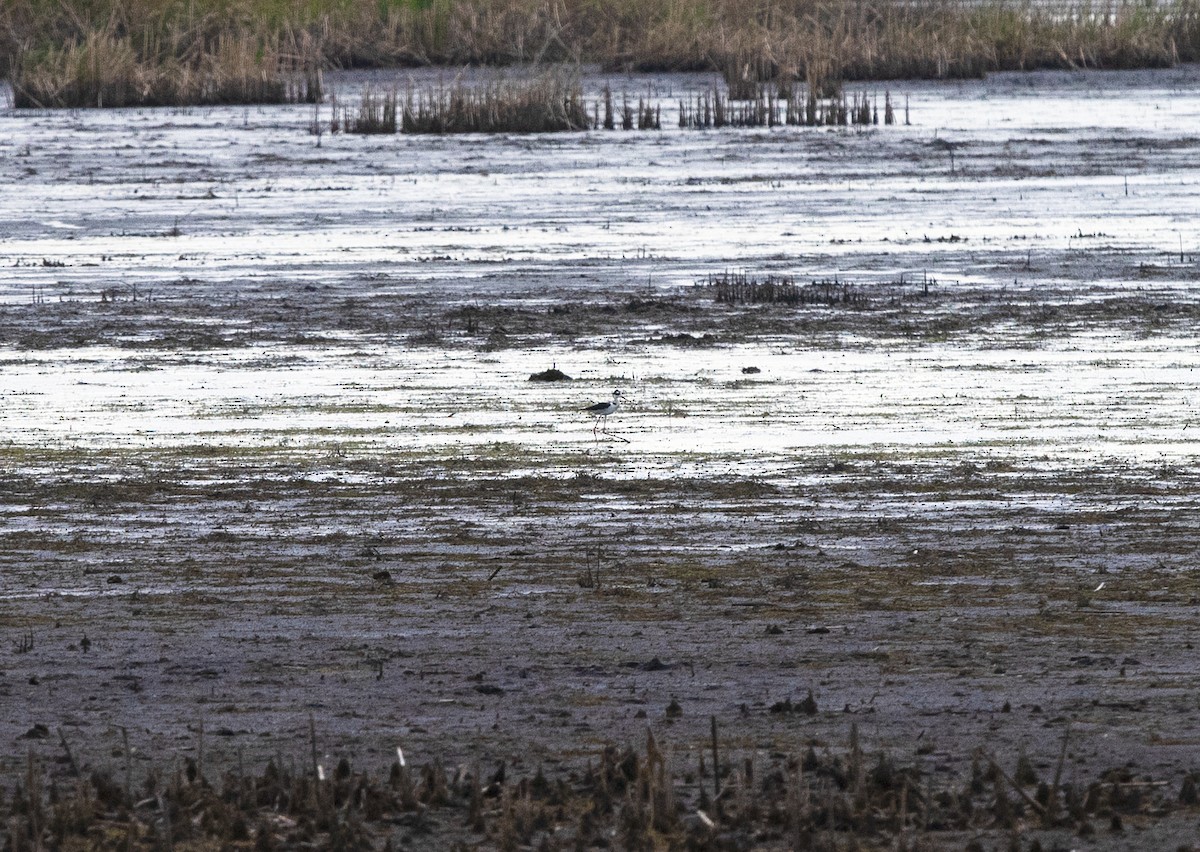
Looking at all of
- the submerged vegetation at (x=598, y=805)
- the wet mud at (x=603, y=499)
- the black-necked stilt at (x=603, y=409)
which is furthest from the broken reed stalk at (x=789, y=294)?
the submerged vegetation at (x=598, y=805)

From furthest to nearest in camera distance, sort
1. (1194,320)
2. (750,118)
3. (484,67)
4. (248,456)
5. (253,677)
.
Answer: (484,67), (750,118), (1194,320), (248,456), (253,677)

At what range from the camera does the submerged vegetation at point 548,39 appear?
34.9 meters

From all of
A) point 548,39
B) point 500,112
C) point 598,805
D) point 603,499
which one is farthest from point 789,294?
point 548,39

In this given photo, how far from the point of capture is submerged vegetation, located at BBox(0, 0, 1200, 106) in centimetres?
3494

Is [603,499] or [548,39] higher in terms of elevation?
[548,39]

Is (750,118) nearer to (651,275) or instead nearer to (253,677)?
(651,275)

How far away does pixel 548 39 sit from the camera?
116 ft

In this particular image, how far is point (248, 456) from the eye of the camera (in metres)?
9.86

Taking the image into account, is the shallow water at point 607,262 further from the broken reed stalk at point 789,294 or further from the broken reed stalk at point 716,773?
the broken reed stalk at point 716,773

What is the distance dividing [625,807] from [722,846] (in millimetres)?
256

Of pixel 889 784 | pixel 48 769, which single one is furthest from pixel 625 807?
pixel 48 769

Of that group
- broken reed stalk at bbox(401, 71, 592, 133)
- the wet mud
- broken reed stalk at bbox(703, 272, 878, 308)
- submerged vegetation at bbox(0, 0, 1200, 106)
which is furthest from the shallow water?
submerged vegetation at bbox(0, 0, 1200, 106)

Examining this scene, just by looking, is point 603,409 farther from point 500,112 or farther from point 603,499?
point 500,112

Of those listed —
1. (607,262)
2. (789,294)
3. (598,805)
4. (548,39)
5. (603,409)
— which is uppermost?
(548,39)
